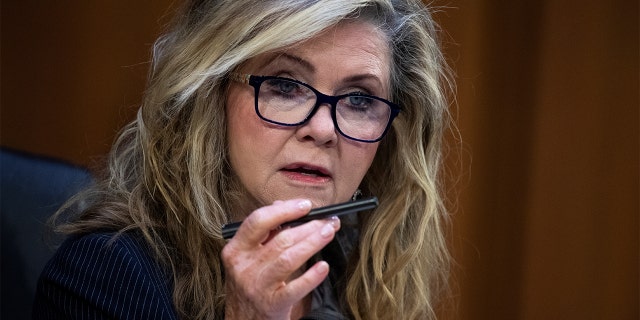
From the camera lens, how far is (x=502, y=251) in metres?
1.67

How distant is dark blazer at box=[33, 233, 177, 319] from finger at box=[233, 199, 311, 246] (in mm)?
222

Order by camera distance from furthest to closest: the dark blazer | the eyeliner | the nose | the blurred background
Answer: the blurred background → the nose → the dark blazer → the eyeliner

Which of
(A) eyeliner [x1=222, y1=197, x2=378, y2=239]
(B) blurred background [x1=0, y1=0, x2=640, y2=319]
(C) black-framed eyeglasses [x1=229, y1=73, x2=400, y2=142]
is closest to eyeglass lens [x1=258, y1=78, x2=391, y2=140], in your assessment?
(C) black-framed eyeglasses [x1=229, y1=73, x2=400, y2=142]

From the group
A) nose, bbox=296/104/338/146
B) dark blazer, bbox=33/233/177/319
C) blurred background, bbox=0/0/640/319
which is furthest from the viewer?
blurred background, bbox=0/0/640/319

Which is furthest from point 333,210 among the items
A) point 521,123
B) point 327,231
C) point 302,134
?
point 521,123

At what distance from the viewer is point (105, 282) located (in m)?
1.03

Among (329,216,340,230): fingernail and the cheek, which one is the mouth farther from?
(329,216,340,230): fingernail

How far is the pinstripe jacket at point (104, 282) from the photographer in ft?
3.34

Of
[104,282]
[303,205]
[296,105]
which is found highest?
[296,105]

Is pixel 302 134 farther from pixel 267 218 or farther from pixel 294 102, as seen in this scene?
pixel 267 218

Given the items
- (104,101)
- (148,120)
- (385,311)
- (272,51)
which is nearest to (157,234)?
(148,120)

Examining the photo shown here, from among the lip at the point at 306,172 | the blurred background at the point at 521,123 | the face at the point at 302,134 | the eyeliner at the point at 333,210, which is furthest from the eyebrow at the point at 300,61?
the blurred background at the point at 521,123

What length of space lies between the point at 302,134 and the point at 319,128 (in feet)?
0.08

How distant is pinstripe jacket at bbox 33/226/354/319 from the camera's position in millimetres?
1020
